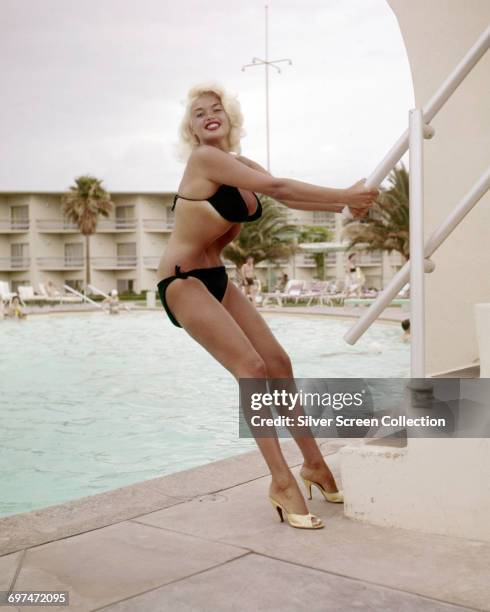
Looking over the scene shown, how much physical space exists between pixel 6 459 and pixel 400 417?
144 inches

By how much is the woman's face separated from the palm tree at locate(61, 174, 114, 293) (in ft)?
170

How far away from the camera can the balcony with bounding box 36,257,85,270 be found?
184 feet

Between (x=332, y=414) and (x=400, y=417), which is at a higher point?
(x=400, y=417)

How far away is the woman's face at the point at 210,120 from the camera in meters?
3.14

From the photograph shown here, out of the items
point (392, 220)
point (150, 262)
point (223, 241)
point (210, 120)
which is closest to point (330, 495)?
point (223, 241)

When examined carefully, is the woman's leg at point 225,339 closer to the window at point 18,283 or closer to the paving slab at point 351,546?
the paving slab at point 351,546

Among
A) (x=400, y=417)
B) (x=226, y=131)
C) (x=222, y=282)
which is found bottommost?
(x=400, y=417)

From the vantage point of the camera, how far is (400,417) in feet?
10.7

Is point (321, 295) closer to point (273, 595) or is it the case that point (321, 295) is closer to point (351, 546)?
point (351, 546)

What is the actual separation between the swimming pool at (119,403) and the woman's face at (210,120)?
2.73m

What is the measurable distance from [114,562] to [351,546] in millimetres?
821

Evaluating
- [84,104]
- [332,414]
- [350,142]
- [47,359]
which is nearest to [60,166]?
[84,104]

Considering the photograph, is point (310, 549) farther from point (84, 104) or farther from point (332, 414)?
point (84, 104)

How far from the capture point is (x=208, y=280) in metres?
3.12
